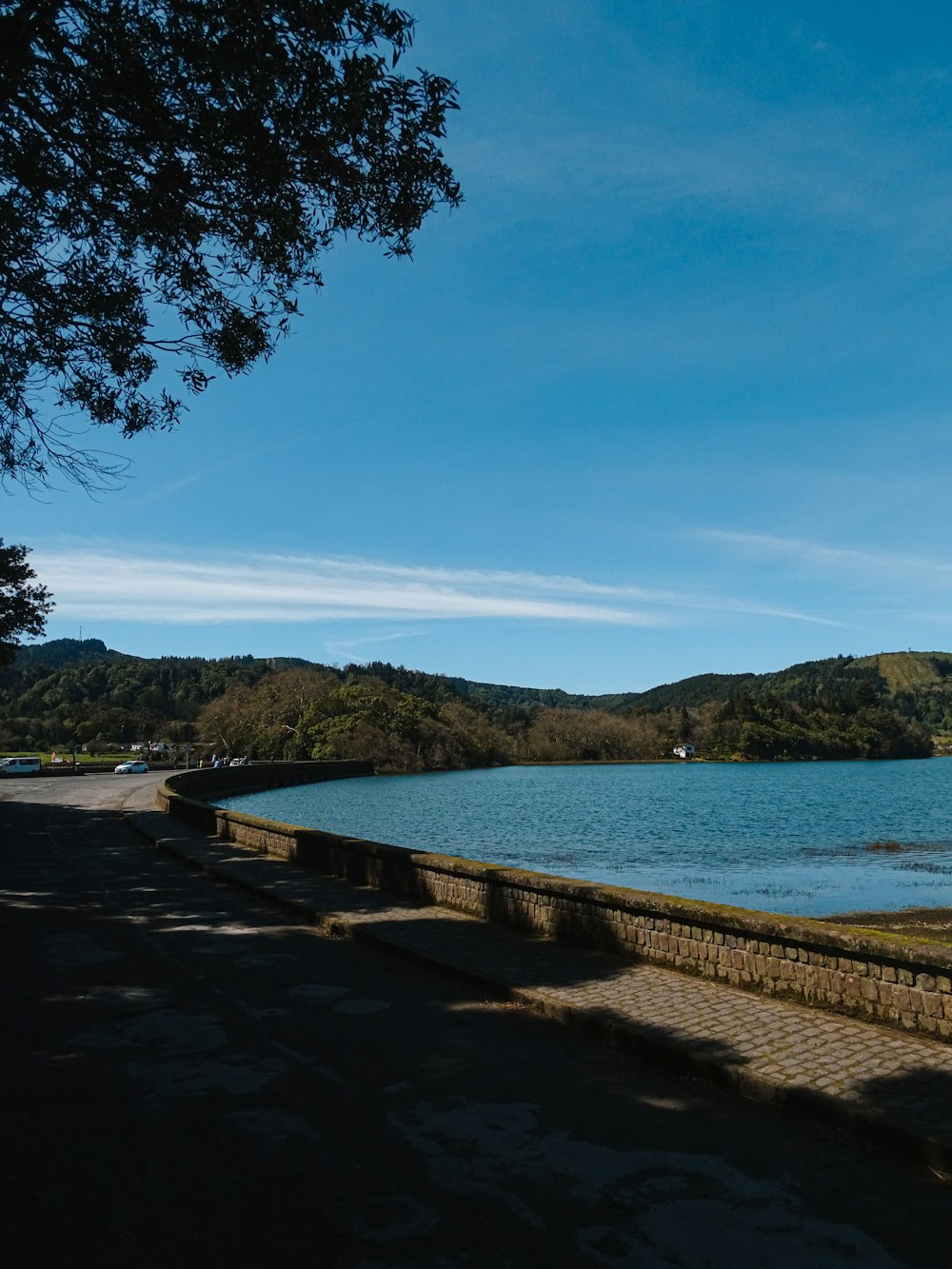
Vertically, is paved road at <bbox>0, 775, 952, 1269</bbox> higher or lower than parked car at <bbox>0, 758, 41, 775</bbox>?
higher

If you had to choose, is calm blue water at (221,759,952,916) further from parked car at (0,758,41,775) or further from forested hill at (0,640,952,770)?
forested hill at (0,640,952,770)

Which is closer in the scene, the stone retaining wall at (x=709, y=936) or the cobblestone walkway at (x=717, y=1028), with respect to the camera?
the cobblestone walkway at (x=717, y=1028)

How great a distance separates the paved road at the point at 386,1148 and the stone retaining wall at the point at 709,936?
1.54 meters

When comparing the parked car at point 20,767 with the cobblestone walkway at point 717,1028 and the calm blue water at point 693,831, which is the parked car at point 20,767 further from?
the cobblestone walkway at point 717,1028

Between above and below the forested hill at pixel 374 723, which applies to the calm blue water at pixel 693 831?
below

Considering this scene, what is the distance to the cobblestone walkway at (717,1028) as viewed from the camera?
469cm

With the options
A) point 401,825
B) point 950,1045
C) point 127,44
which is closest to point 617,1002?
point 950,1045

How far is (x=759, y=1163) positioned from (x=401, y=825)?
3473 centimetres

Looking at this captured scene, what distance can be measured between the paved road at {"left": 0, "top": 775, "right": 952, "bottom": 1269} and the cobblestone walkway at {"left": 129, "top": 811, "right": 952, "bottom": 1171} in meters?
0.16

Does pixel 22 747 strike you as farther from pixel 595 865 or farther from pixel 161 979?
pixel 161 979

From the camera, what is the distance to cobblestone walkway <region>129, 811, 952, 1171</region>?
4.69 metres

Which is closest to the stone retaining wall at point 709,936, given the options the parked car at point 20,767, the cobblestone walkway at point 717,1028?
the cobblestone walkway at point 717,1028

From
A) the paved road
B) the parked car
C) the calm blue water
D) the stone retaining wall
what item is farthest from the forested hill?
the paved road

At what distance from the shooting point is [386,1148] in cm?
430
